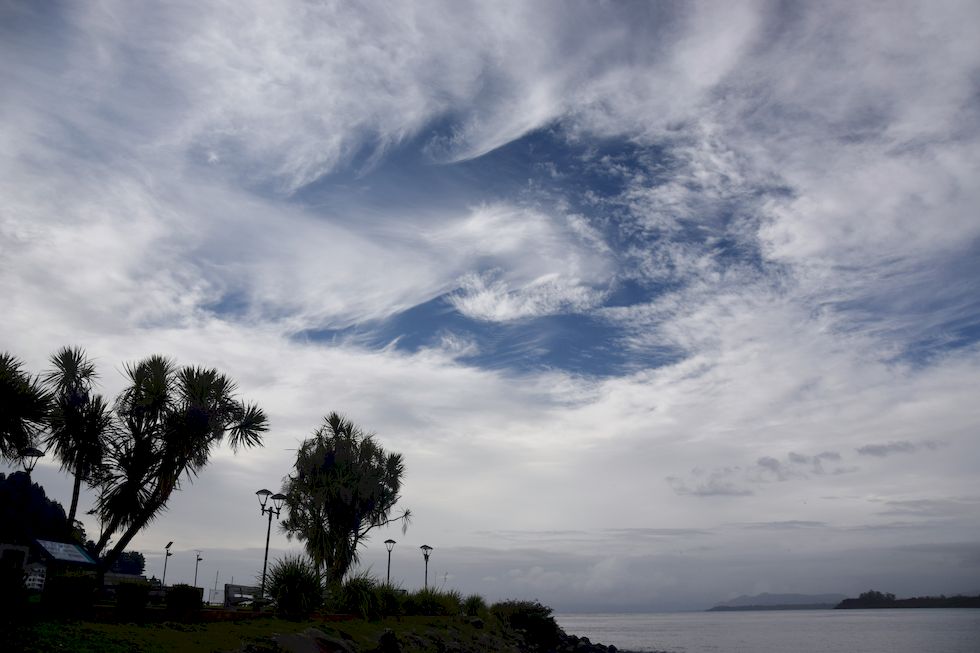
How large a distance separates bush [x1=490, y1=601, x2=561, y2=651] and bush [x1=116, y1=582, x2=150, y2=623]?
86.7 ft

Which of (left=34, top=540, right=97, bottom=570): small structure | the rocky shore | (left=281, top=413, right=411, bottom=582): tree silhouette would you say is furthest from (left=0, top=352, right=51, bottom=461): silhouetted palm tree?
(left=281, top=413, right=411, bottom=582): tree silhouette

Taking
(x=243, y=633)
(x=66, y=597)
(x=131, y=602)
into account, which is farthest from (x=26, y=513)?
(x=243, y=633)

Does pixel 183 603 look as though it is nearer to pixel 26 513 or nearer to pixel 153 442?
pixel 153 442

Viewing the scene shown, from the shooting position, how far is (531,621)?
130 feet

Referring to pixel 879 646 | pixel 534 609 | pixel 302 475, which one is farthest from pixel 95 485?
pixel 879 646

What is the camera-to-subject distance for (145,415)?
1029 inches

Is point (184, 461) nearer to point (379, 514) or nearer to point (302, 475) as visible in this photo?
point (302, 475)

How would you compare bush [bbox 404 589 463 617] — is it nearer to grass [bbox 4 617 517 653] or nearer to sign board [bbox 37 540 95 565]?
grass [bbox 4 617 517 653]

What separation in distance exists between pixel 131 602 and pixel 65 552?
29.1ft

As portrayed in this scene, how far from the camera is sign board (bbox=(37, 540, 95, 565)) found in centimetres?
1966

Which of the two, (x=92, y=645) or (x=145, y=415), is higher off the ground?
(x=145, y=415)

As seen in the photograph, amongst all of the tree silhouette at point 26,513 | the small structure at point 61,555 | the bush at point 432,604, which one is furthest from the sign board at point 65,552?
the tree silhouette at point 26,513

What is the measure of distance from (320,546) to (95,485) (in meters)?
14.2

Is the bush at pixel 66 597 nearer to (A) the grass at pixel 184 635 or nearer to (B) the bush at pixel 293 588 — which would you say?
(A) the grass at pixel 184 635
